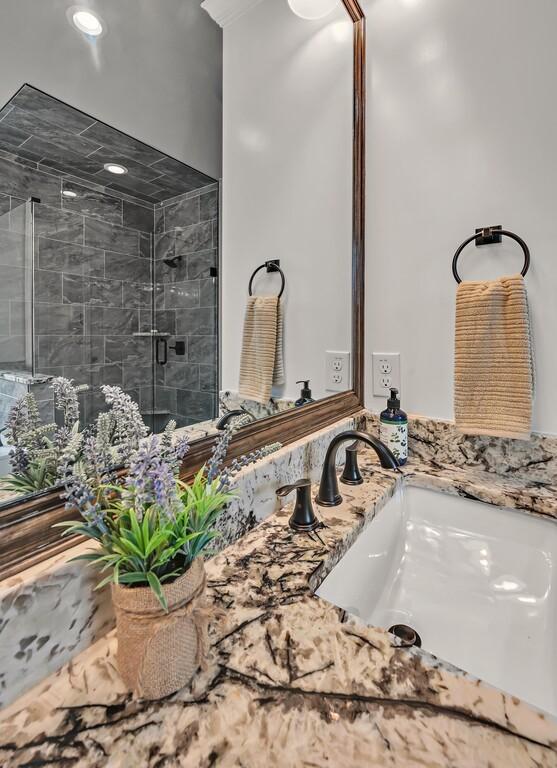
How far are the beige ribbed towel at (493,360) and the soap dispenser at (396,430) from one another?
0.14 metres

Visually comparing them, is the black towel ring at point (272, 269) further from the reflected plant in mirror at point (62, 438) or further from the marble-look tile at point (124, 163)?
the reflected plant in mirror at point (62, 438)

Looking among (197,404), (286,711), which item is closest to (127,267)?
(197,404)

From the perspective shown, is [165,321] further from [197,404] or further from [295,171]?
[295,171]

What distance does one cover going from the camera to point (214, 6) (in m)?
0.73

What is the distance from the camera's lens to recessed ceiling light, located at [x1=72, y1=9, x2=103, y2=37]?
504 mm

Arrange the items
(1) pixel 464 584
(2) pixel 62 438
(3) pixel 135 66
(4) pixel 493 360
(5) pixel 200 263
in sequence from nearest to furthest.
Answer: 1. (2) pixel 62 438
2. (3) pixel 135 66
3. (5) pixel 200 263
4. (1) pixel 464 584
5. (4) pixel 493 360

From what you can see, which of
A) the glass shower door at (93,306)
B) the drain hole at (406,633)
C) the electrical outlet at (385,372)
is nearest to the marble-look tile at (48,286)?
the glass shower door at (93,306)

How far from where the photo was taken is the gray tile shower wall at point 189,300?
597 mm

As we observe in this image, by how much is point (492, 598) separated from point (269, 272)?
89cm

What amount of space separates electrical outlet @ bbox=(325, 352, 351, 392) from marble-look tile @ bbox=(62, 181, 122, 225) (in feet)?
2.33

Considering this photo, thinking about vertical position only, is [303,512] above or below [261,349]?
below

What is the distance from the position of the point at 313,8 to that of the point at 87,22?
93 cm

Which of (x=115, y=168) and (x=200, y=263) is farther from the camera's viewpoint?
(x=200, y=263)

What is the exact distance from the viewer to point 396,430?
1.03 meters
